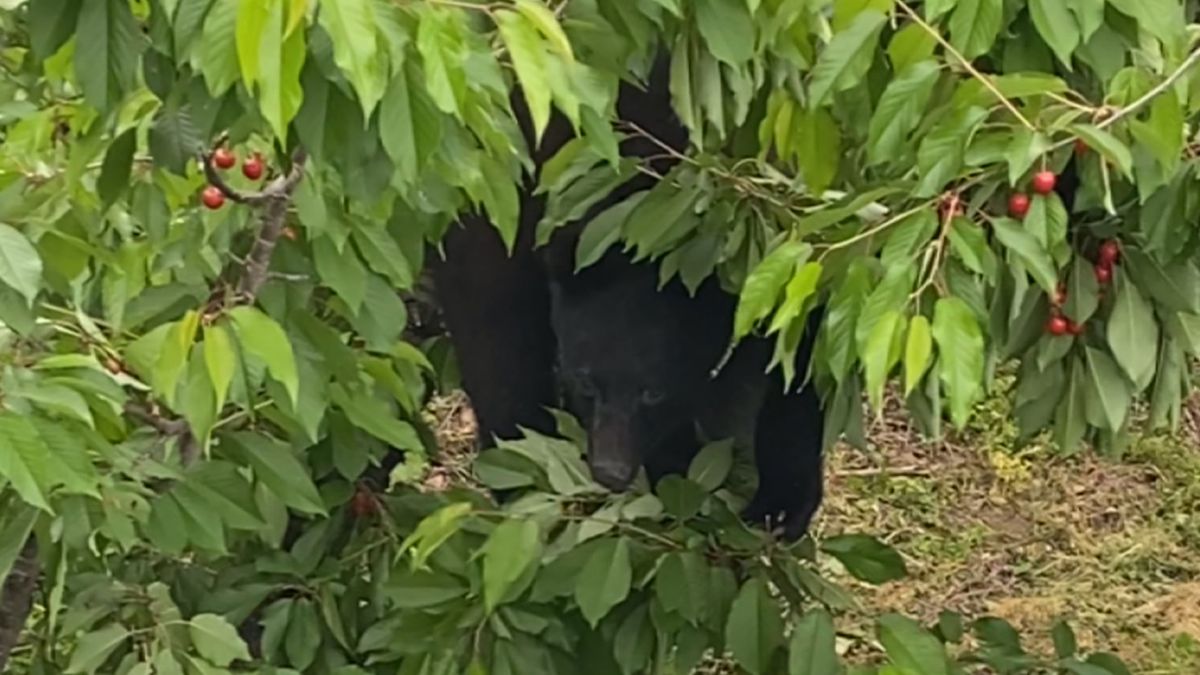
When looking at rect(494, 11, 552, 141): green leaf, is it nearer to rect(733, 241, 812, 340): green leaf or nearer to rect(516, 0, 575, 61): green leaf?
rect(516, 0, 575, 61): green leaf

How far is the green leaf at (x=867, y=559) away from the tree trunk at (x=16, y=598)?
82cm

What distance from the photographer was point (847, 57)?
1.32m

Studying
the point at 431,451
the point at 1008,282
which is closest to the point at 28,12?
the point at 1008,282

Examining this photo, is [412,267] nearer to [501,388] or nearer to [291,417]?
[291,417]

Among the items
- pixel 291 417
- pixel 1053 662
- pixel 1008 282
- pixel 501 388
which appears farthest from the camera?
pixel 501 388

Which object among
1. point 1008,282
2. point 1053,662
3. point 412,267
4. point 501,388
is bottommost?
point 501,388

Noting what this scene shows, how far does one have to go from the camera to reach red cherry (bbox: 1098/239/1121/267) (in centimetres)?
162

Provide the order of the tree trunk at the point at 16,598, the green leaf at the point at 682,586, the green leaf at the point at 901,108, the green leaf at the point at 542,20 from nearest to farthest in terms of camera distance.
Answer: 1. the green leaf at the point at 542,20
2. the green leaf at the point at 901,108
3. the tree trunk at the point at 16,598
4. the green leaf at the point at 682,586

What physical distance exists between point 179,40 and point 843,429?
3.12 feet

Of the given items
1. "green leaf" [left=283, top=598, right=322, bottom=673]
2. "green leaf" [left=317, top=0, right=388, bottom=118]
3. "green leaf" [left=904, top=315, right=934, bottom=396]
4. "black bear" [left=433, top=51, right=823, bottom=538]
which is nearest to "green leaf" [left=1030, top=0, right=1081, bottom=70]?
"green leaf" [left=904, top=315, right=934, bottom=396]

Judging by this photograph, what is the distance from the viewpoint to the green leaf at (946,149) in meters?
1.28

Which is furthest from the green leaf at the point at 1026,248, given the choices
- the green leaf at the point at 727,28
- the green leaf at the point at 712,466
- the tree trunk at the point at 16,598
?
the tree trunk at the point at 16,598

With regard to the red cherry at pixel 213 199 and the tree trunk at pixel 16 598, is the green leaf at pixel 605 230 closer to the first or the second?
the red cherry at pixel 213 199

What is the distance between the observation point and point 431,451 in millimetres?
2395
